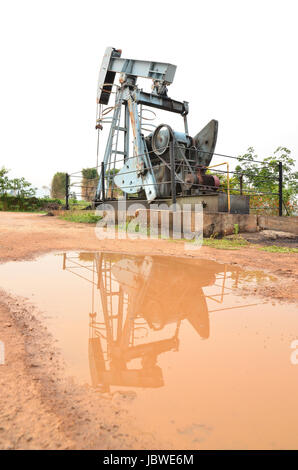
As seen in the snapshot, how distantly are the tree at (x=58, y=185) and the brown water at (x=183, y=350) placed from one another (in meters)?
27.9

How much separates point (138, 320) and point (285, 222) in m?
6.59

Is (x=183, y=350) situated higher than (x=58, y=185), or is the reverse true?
(x=58, y=185)

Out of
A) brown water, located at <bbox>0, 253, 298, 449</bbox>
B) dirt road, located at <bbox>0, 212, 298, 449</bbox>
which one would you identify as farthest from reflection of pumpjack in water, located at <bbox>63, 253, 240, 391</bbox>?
dirt road, located at <bbox>0, 212, 298, 449</bbox>

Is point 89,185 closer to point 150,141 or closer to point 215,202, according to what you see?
point 150,141

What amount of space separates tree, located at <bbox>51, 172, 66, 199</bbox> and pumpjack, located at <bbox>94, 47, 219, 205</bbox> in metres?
18.9

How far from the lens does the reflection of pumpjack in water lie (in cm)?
136

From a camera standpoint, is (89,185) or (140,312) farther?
(89,185)

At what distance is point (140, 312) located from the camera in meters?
2.05

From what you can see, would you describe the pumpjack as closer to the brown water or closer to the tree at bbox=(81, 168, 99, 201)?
the tree at bbox=(81, 168, 99, 201)

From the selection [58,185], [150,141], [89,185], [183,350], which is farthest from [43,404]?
[58,185]

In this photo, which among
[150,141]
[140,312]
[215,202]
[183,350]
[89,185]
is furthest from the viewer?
[89,185]

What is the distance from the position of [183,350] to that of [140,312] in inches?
22.4

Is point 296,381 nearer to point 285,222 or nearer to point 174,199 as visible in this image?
point 174,199
